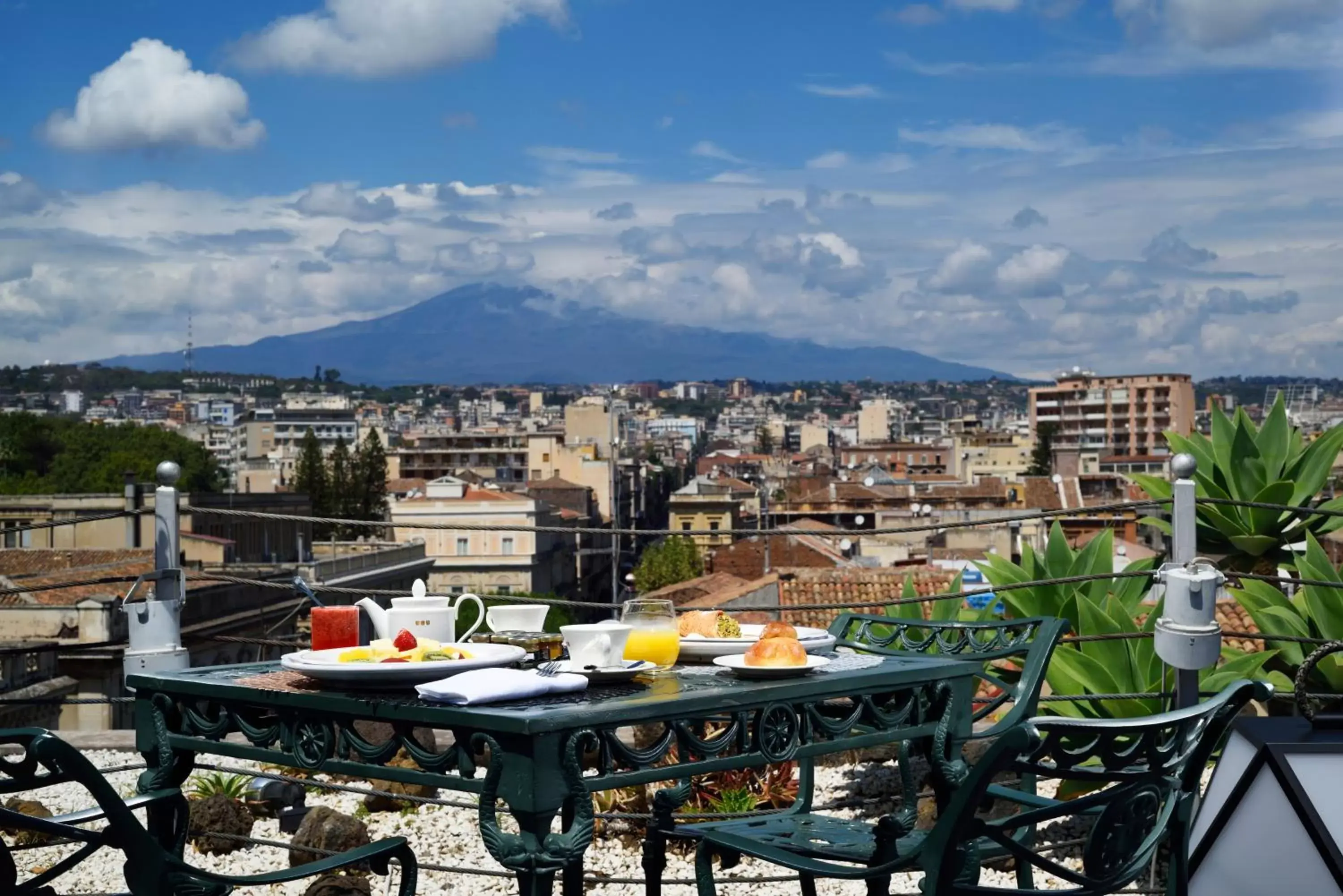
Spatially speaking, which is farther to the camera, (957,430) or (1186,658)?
(957,430)

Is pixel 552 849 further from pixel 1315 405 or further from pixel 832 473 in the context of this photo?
pixel 1315 405

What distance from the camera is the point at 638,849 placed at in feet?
15.0

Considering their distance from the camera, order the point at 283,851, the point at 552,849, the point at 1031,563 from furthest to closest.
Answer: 1. the point at 1031,563
2. the point at 283,851
3. the point at 552,849

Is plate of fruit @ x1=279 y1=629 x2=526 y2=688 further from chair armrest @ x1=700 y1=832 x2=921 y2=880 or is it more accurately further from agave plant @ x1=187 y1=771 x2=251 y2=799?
agave plant @ x1=187 y1=771 x2=251 y2=799

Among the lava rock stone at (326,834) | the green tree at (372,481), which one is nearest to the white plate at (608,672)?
the lava rock stone at (326,834)

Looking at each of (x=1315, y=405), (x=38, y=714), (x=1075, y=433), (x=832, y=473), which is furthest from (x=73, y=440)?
(x=1315, y=405)

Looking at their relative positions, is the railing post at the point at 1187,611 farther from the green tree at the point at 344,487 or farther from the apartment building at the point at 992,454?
the apartment building at the point at 992,454

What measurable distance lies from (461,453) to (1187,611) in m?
123

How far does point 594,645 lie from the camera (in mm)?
2438

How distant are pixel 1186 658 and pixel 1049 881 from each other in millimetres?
1183

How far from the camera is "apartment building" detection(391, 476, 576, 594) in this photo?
236 feet

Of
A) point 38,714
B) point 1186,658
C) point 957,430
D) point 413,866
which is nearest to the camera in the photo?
point 413,866

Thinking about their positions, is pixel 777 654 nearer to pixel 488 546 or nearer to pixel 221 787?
pixel 221 787

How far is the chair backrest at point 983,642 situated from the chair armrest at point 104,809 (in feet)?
4.40
